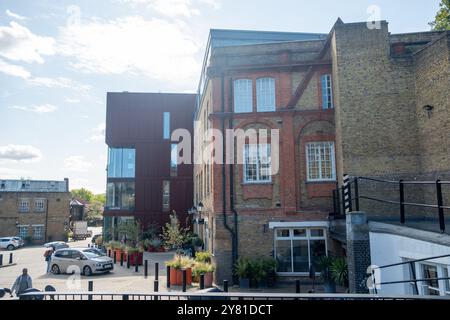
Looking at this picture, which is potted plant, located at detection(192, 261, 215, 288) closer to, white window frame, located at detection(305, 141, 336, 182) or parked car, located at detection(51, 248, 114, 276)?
white window frame, located at detection(305, 141, 336, 182)

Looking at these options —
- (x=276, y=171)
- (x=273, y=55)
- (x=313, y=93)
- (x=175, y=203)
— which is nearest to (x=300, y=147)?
(x=276, y=171)

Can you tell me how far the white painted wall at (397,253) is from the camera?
784 cm

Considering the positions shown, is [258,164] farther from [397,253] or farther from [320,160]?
[397,253]

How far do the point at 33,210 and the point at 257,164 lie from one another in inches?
1631

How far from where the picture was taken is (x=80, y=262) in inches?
767

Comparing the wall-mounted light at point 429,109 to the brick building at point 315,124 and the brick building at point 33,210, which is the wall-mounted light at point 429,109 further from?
the brick building at point 33,210

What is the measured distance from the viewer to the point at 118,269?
21.3m

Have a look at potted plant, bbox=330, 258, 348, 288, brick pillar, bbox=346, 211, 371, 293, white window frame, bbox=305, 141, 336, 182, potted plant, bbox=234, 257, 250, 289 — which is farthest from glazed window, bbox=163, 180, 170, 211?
brick pillar, bbox=346, 211, 371, 293

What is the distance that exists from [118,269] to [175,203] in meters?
15.7

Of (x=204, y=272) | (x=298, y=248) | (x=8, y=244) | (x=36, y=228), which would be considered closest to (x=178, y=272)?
(x=204, y=272)

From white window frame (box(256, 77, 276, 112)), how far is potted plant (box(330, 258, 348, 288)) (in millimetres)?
7551

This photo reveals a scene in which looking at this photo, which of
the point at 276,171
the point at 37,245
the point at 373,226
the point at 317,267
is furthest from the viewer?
the point at 37,245

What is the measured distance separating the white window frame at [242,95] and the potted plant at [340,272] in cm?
798
